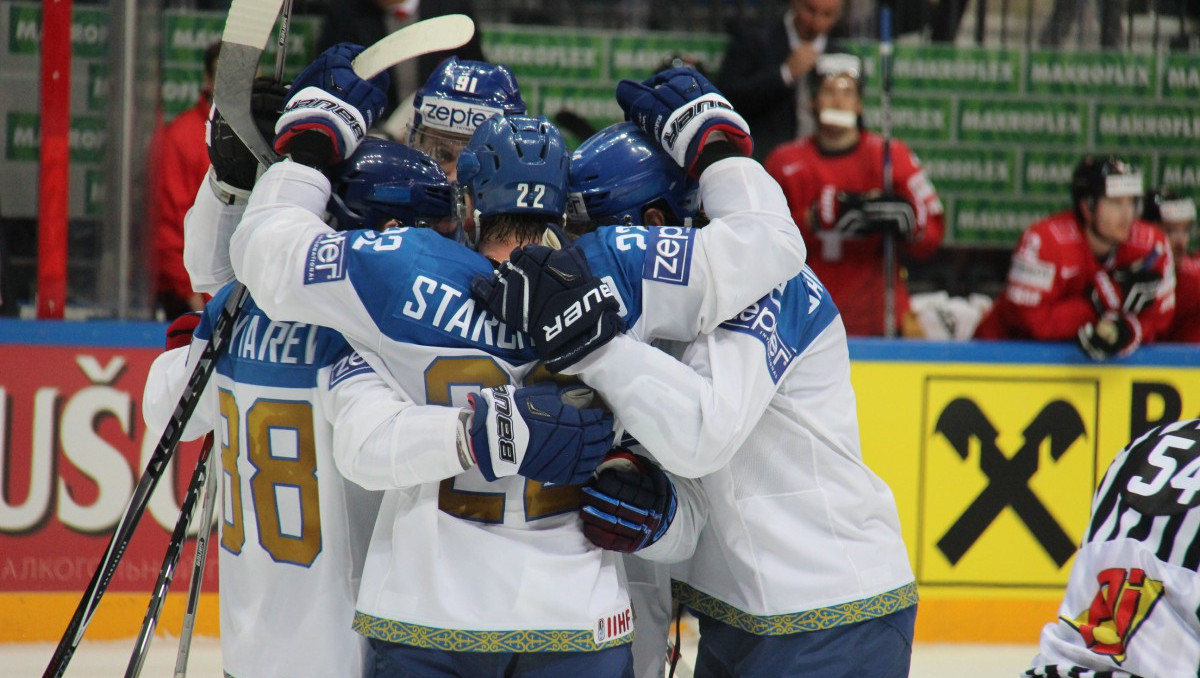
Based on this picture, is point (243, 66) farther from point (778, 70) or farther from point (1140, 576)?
point (778, 70)

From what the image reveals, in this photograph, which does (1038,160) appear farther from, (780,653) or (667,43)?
(780,653)

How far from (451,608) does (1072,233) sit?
11.8 feet

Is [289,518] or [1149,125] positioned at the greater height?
[1149,125]

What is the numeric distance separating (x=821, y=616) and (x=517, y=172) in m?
0.83

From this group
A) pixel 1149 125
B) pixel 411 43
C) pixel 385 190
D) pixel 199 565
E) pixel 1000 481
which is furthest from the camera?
pixel 1149 125

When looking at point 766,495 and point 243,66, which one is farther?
point 243,66

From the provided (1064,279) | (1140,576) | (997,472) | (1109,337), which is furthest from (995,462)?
(1140,576)

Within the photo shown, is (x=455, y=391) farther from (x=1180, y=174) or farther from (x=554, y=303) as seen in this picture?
(x=1180, y=174)

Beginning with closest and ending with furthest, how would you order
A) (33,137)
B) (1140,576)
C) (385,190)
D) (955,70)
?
(1140,576) → (385,190) → (33,137) → (955,70)

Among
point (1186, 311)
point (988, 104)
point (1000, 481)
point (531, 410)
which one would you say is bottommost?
point (1000, 481)

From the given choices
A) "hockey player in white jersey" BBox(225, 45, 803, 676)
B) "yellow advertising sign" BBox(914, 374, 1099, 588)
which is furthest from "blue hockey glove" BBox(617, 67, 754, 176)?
"yellow advertising sign" BBox(914, 374, 1099, 588)

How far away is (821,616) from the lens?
2.04 m

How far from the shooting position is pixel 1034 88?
5379 millimetres

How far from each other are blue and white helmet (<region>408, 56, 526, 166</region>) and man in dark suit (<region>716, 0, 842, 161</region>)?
247 cm
